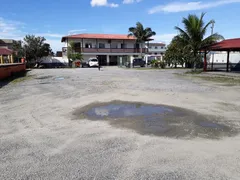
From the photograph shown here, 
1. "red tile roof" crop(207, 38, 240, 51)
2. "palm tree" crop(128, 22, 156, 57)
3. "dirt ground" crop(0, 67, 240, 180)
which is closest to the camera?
"dirt ground" crop(0, 67, 240, 180)

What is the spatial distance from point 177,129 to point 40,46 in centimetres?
3729

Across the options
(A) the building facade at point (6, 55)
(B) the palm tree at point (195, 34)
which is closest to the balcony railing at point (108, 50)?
(A) the building facade at point (6, 55)

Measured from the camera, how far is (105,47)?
4616 centimetres

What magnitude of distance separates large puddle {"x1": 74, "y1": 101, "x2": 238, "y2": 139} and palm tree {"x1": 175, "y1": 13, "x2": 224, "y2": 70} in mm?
17465

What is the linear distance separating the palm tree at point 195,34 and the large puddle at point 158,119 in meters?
17.5

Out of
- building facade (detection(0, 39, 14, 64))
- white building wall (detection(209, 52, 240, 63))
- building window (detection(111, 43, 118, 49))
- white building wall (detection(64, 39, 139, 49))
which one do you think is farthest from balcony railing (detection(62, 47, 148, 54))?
white building wall (detection(209, 52, 240, 63))

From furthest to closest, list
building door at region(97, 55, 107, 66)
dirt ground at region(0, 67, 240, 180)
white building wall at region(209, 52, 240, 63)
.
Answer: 1. building door at region(97, 55, 107, 66)
2. white building wall at region(209, 52, 240, 63)
3. dirt ground at region(0, 67, 240, 180)

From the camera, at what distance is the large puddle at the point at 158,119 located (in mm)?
5092

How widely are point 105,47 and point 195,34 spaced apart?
2604 cm

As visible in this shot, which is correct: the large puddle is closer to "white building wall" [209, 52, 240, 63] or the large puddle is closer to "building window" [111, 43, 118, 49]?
"white building wall" [209, 52, 240, 63]

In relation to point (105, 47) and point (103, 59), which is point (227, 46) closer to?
point (103, 59)

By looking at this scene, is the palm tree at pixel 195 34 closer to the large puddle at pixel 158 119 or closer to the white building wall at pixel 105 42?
the large puddle at pixel 158 119

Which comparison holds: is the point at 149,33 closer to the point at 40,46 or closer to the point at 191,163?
the point at 40,46

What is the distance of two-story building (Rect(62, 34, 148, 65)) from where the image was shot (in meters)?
43.3
